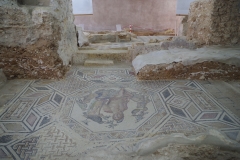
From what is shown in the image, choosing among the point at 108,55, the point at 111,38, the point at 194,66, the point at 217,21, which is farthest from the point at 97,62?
the point at 217,21

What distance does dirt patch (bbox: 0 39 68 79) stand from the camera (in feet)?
8.39

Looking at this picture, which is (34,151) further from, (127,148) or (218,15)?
(218,15)

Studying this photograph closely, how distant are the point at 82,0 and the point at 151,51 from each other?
6077 millimetres

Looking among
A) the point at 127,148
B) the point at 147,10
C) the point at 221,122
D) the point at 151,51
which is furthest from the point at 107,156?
the point at 147,10

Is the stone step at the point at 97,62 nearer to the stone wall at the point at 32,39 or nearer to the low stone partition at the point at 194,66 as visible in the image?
the stone wall at the point at 32,39

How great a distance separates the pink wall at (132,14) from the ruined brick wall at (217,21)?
6.10 m

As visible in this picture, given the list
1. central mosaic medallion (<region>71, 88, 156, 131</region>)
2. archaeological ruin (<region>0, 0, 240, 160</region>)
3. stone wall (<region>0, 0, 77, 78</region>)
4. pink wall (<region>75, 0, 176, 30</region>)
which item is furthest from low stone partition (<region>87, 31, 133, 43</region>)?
pink wall (<region>75, 0, 176, 30</region>)

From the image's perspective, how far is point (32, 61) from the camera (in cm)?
262

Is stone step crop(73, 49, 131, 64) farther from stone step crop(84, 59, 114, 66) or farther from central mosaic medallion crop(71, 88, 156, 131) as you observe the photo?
central mosaic medallion crop(71, 88, 156, 131)

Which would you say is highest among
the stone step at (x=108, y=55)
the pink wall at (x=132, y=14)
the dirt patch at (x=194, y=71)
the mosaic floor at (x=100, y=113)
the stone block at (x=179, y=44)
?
the pink wall at (x=132, y=14)

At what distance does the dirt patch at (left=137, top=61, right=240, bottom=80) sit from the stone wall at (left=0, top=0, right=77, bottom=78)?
1.30 metres

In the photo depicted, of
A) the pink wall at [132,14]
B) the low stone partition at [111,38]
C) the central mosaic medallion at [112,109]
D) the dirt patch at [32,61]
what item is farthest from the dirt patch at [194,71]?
the pink wall at [132,14]

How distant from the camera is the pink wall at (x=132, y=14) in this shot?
343 inches

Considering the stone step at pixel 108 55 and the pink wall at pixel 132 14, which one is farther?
the pink wall at pixel 132 14
